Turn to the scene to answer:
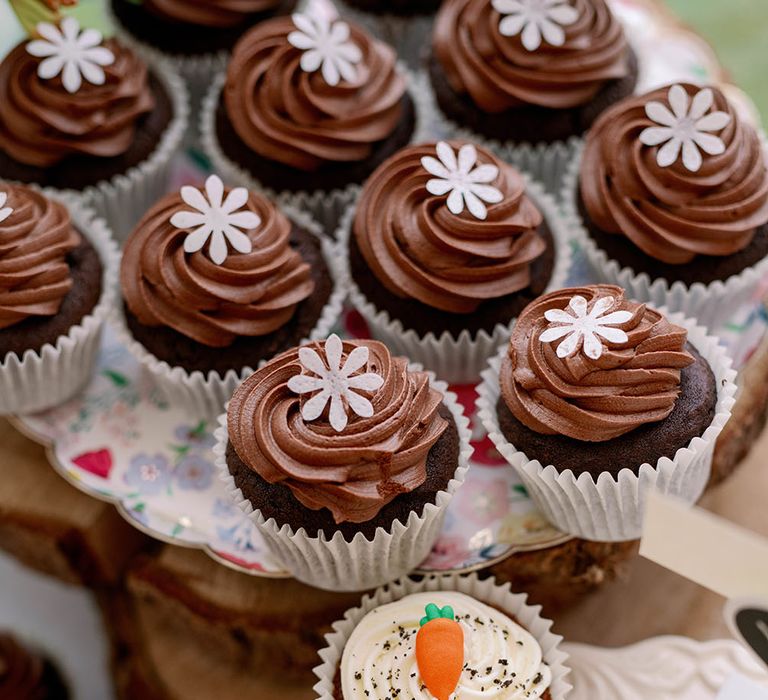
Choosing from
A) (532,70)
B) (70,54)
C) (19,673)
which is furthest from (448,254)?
(19,673)

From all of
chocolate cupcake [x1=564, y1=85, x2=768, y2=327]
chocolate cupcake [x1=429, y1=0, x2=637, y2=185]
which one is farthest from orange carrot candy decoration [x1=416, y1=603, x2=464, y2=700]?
chocolate cupcake [x1=429, y1=0, x2=637, y2=185]

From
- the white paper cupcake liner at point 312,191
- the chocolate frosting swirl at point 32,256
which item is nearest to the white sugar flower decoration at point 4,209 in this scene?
the chocolate frosting swirl at point 32,256

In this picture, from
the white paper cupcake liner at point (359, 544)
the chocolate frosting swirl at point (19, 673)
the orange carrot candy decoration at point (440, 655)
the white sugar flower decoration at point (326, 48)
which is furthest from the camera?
the chocolate frosting swirl at point (19, 673)

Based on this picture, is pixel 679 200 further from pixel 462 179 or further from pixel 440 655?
pixel 440 655

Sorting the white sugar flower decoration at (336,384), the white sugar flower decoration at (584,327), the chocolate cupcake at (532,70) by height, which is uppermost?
the chocolate cupcake at (532,70)

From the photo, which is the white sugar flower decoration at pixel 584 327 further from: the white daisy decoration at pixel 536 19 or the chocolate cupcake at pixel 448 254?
the white daisy decoration at pixel 536 19

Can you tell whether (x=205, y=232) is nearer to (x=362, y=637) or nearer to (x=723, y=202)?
(x=362, y=637)

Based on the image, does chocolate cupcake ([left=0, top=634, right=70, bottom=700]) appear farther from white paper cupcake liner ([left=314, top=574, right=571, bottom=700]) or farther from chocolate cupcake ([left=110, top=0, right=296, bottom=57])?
chocolate cupcake ([left=110, top=0, right=296, bottom=57])
